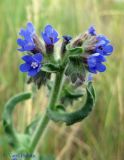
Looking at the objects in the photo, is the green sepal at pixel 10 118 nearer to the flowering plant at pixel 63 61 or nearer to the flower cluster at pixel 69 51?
the flowering plant at pixel 63 61

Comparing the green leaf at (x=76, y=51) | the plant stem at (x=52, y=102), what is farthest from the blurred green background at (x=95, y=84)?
the green leaf at (x=76, y=51)

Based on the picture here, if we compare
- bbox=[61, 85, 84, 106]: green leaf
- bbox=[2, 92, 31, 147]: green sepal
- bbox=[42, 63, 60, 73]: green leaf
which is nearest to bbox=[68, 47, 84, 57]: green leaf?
bbox=[42, 63, 60, 73]: green leaf

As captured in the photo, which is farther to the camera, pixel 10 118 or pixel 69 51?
pixel 10 118

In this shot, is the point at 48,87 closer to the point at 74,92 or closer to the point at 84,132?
the point at 74,92

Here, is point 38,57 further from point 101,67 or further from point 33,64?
point 101,67

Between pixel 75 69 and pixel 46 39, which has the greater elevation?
pixel 46 39

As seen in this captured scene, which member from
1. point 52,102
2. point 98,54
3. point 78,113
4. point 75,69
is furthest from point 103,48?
point 52,102
